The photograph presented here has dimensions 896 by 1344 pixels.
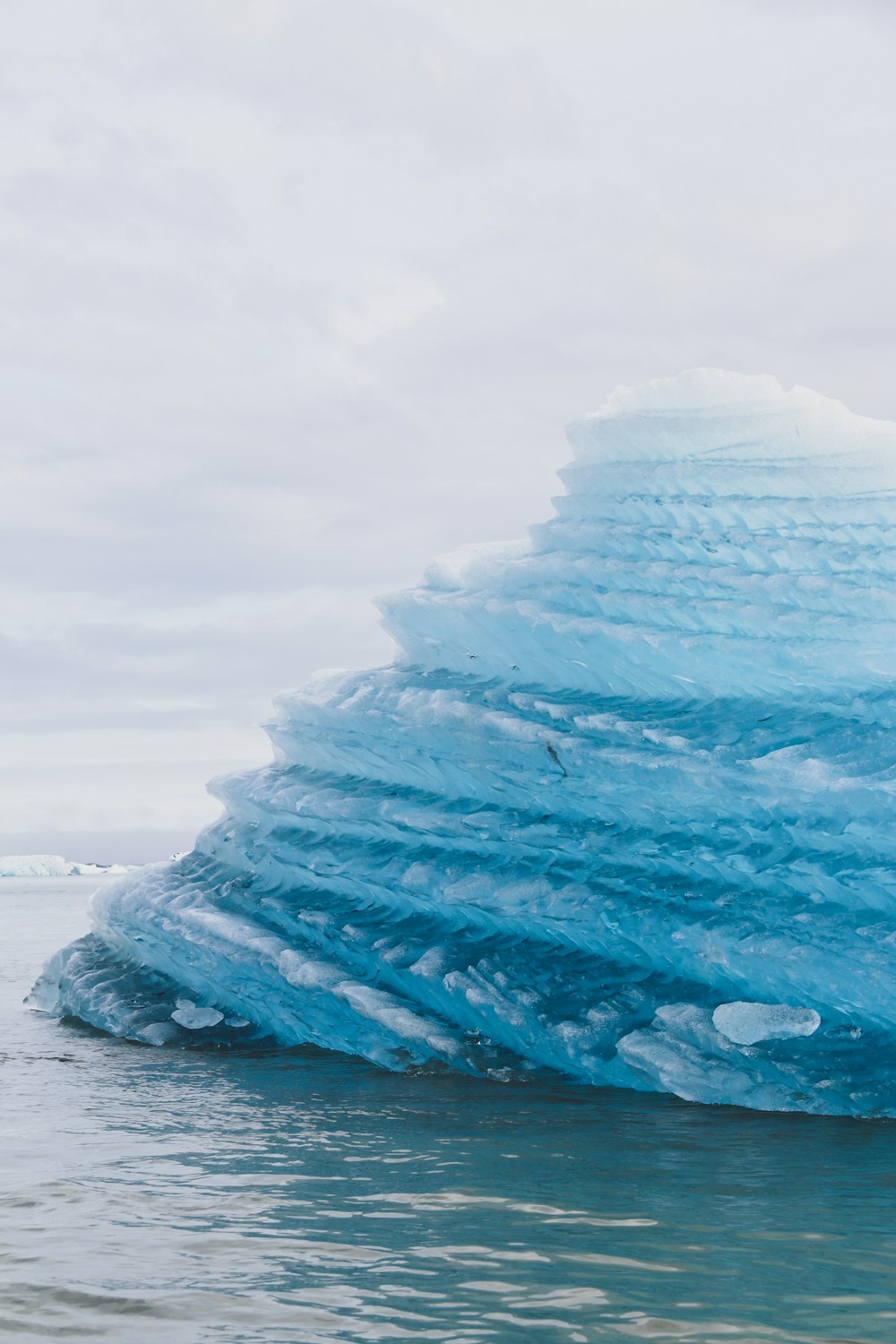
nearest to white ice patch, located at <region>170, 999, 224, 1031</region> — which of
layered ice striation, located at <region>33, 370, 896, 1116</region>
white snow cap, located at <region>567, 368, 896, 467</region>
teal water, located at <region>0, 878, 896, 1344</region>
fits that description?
layered ice striation, located at <region>33, 370, 896, 1116</region>

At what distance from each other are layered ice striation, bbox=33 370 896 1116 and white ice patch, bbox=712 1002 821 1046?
0.7 inches

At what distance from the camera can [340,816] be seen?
11.4 metres

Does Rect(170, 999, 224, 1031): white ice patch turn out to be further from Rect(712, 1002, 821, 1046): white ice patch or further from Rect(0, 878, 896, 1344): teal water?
Rect(712, 1002, 821, 1046): white ice patch

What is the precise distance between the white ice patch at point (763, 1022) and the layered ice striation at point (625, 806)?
0.7 inches

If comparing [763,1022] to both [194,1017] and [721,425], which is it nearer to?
[721,425]

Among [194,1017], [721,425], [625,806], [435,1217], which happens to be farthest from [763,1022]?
[194,1017]

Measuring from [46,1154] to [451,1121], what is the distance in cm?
244

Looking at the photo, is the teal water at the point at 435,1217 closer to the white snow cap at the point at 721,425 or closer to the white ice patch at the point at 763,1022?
the white ice patch at the point at 763,1022

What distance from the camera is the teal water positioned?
16.1ft

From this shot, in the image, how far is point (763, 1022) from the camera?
8.91 meters

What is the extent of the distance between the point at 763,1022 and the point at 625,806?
1828 millimetres

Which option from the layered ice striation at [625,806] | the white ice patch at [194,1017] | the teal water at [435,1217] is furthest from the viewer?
the white ice patch at [194,1017]

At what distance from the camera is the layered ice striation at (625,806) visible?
9.10 meters

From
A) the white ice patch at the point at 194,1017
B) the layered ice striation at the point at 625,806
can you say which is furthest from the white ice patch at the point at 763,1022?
the white ice patch at the point at 194,1017
